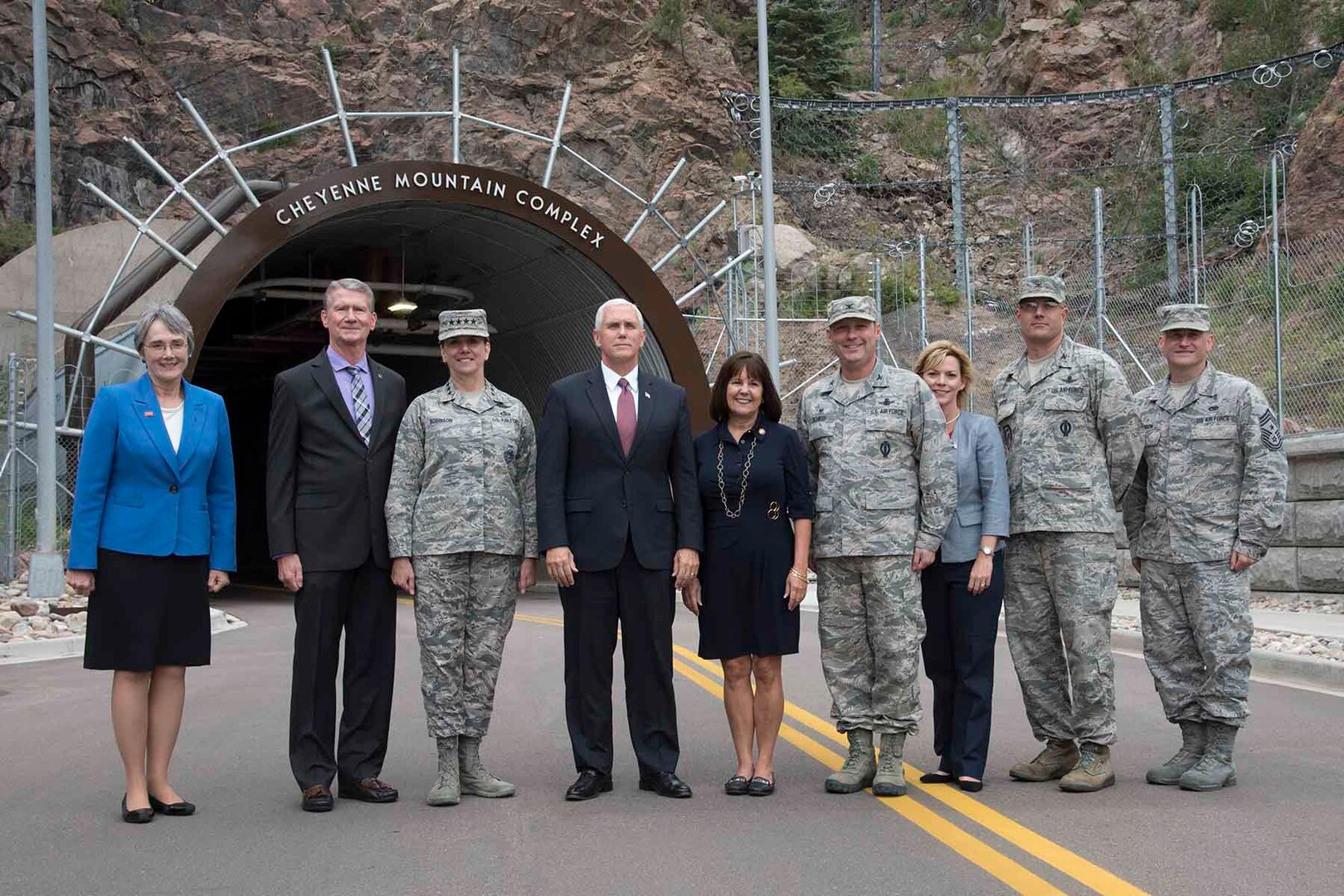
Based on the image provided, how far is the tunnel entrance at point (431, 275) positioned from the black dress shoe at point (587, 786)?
11.7m

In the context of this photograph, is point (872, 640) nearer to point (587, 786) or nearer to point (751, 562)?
point (751, 562)

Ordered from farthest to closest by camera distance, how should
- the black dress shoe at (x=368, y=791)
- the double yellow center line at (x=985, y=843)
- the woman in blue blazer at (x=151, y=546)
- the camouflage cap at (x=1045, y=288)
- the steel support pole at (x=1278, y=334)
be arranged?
the steel support pole at (x=1278, y=334), the camouflage cap at (x=1045, y=288), the black dress shoe at (x=368, y=791), the woman in blue blazer at (x=151, y=546), the double yellow center line at (x=985, y=843)

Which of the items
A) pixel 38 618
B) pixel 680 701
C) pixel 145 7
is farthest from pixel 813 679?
pixel 145 7

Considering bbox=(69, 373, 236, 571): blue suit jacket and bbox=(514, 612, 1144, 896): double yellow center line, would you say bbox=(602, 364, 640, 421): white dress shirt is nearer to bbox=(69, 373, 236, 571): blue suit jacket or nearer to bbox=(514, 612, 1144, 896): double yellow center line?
bbox=(69, 373, 236, 571): blue suit jacket

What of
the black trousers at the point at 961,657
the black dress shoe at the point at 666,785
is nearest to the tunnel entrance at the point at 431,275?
the black dress shoe at the point at 666,785

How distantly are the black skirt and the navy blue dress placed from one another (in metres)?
2.23

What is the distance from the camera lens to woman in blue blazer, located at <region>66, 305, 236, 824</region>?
5.95m

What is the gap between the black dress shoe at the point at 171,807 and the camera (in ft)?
19.6

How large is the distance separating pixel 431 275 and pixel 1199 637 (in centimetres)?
1907

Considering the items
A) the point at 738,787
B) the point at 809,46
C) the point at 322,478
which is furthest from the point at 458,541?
the point at 809,46

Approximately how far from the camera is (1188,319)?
6.70 meters

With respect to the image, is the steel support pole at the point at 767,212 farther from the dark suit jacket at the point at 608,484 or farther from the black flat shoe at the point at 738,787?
the black flat shoe at the point at 738,787

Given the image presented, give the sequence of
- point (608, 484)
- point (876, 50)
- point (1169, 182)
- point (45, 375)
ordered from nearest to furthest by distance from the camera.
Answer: point (608, 484), point (45, 375), point (1169, 182), point (876, 50)

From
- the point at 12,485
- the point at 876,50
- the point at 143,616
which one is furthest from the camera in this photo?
the point at 876,50
